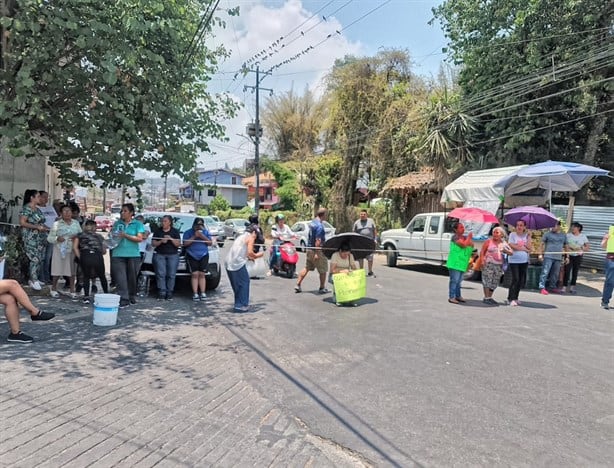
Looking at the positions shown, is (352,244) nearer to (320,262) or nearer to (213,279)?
(320,262)

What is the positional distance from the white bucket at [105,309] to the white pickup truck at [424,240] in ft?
29.1

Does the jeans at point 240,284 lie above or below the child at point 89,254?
below

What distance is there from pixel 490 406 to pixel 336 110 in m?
25.1

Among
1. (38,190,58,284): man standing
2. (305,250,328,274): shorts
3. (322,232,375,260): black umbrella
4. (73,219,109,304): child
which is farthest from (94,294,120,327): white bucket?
(305,250,328,274): shorts

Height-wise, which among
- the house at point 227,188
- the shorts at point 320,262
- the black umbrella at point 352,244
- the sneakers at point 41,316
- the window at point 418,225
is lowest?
the sneakers at point 41,316

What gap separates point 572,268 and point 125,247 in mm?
10056

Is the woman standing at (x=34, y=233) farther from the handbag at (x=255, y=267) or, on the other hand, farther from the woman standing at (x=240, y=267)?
the handbag at (x=255, y=267)

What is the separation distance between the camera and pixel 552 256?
1117cm

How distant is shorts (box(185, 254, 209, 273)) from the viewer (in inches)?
352

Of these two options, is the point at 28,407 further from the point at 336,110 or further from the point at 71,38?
the point at 336,110

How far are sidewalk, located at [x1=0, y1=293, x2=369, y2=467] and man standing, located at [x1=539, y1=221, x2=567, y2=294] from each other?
816cm

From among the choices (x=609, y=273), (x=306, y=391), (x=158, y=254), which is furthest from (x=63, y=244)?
(x=609, y=273)

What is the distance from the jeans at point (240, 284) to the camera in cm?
810

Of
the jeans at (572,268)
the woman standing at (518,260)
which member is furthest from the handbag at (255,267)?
the jeans at (572,268)
